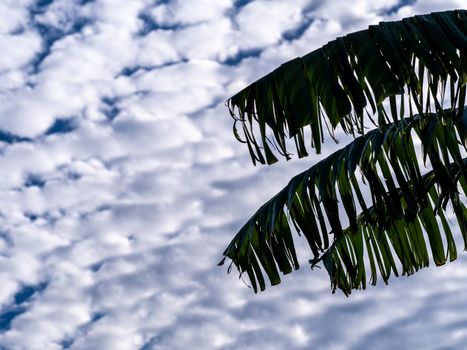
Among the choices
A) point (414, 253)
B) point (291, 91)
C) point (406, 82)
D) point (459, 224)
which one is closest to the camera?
point (406, 82)

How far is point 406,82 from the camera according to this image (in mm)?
5359

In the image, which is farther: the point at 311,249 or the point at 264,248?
the point at 264,248

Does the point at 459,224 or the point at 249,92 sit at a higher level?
the point at 249,92

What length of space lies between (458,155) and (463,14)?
1.07 meters

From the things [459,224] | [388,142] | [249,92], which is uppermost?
[249,92]

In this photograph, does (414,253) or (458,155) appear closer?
(458,155)

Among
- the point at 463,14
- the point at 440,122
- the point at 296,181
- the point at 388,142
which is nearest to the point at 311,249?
the point at 296,181

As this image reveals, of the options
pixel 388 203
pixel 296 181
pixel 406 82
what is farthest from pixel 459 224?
pixel 406 82

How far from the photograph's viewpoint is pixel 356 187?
20.9ft

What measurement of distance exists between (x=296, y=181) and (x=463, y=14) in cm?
190

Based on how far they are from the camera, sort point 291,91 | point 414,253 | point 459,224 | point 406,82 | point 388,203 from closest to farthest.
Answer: point 406,82 < point 291,91 < point 388,203 < point 459,224 < point 414,253

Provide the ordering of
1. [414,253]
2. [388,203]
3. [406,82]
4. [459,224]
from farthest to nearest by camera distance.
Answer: [414,253], [459,224], [388,203], [406,82]

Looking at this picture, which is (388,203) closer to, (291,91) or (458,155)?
(458,155)

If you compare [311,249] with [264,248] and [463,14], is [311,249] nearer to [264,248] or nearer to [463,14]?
[264,248]
